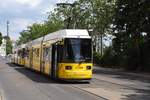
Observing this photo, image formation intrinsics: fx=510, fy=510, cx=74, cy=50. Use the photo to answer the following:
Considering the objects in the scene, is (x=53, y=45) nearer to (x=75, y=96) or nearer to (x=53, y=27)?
(x=75, y=96)

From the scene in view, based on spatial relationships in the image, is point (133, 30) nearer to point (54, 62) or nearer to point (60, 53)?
point (54, 62)

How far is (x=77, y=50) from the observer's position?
94.4 feet

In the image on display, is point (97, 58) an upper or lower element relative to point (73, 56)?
upper

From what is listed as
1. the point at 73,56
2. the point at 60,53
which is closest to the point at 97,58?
the point at 60,53

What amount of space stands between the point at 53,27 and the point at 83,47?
66.5 metres

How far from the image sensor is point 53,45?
1234 inches

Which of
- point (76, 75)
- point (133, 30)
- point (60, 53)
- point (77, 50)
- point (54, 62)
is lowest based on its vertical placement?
point (76, 75)

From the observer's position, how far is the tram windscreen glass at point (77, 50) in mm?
28656

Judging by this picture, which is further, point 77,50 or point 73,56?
point 77,50

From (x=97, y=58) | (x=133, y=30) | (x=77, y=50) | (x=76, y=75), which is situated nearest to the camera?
(x=76, y=75)

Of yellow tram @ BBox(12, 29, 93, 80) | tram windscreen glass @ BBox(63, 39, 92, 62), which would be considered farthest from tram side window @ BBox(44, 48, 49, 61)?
tram windscreen glass @ BBox(63, 39, 92, 62)

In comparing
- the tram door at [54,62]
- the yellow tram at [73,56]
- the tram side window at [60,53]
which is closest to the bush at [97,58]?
the tram door at [54,62]

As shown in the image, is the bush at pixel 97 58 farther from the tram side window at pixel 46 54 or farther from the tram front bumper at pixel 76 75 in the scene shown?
the tram front bumper at pixel 76 75

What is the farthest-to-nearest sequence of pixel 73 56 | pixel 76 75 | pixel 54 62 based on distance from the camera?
1. pixel 54 62
2. pixel 73 56
3. pixel 76 75
